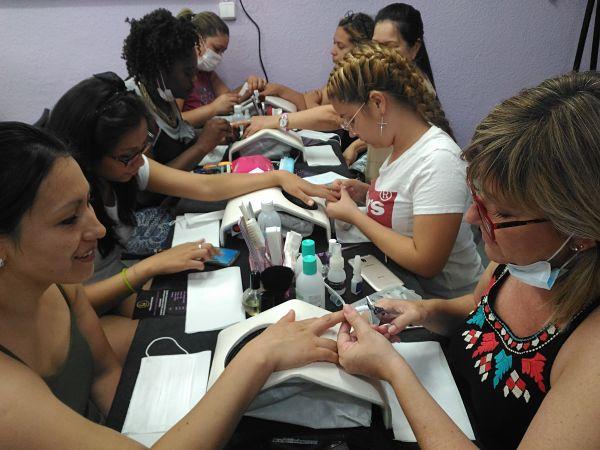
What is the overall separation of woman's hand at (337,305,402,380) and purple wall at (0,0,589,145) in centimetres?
279

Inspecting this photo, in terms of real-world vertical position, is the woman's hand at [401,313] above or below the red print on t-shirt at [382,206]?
below

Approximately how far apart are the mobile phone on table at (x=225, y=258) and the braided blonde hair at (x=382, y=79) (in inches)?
24.9

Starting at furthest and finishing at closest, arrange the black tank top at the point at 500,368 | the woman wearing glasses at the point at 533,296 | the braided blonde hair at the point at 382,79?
the braided blonde hair at the point at 382,79, the black tank top at the point at 500,368, the woman wearing glasses at the point at 533,296

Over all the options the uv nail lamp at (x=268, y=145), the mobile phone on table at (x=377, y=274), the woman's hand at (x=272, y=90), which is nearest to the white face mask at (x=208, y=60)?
the woman's hand at (x=272, y=90)

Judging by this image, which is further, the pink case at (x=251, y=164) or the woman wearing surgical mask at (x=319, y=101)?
the woman wearing surgical mask at (x=319, y=101)

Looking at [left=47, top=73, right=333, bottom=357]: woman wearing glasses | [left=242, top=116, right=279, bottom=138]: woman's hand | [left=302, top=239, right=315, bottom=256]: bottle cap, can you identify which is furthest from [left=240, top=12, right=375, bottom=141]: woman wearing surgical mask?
[left=302, top=239, right=315, bottom=256]: bottle cap

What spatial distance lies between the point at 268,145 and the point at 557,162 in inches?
61.5

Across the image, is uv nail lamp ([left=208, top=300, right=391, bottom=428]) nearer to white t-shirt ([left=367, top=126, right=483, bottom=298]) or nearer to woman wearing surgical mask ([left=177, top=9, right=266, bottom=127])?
white t-shirt ([left=367, top=126, right=483, bottom=298])

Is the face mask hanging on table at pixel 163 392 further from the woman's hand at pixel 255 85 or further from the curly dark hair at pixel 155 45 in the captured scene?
the woman's hand at pixel 255 85

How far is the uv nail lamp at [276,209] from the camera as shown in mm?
1485

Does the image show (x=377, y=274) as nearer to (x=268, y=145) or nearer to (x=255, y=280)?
(x=255, y=280)

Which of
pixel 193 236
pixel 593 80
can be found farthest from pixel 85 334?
pixel 593 80

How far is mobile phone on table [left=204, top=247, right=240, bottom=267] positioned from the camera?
1391 millimetres

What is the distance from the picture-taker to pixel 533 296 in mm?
927
